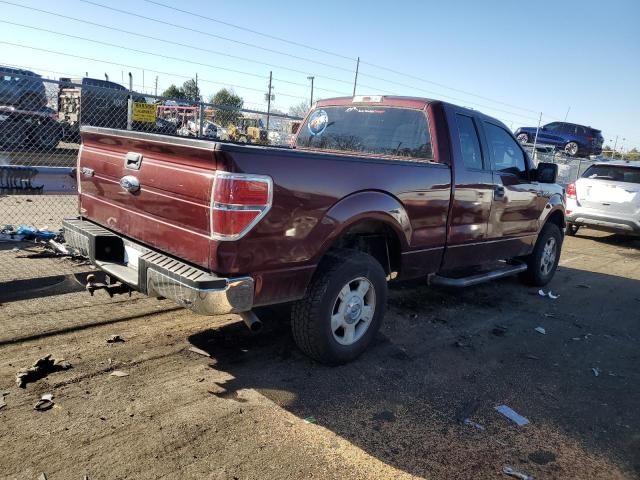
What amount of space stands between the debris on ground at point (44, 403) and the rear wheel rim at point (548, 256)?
19.2 ft

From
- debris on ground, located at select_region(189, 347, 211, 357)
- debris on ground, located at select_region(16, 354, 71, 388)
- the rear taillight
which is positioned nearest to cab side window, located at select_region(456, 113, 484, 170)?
the rear taillight

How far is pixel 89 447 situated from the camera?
8.97 feet

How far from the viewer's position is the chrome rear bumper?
3.02 m

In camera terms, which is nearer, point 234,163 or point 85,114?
point 234,163

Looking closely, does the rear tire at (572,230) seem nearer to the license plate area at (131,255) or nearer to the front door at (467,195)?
the front door at (467,195)

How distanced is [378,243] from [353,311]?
73cm

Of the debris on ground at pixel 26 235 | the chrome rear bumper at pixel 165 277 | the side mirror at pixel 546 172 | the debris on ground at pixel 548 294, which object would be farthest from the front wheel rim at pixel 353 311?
the debris on ground at pixel 26 235

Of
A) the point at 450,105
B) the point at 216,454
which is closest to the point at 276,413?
the point at 216,454

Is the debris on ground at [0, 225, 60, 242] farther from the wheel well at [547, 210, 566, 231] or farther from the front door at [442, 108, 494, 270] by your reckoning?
the wheel well at [547, 210, 566, 231]

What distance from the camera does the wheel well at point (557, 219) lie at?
6914 millimetres

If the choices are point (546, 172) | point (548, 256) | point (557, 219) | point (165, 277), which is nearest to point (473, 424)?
point (165, 277)

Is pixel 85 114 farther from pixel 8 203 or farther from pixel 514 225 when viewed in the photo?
pixel 514 225

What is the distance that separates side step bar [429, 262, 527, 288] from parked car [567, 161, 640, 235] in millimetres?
5380

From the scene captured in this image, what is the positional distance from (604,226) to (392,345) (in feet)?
27.1
